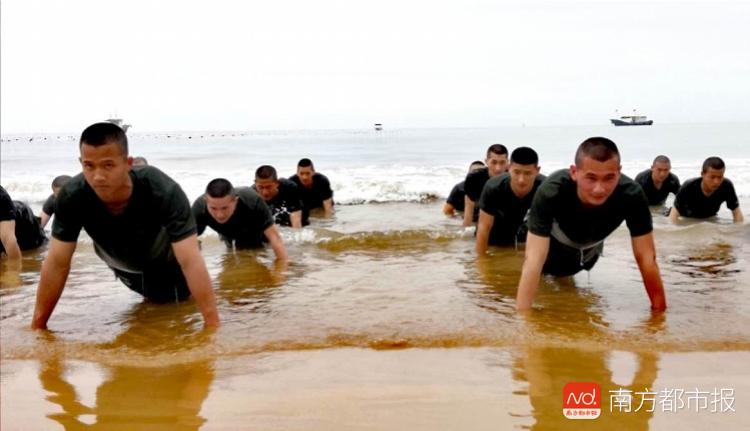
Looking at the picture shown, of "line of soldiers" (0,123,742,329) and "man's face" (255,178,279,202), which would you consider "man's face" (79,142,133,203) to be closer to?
"line of soldiers" (0,123,742,329)

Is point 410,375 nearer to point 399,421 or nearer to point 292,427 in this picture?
point 399,421

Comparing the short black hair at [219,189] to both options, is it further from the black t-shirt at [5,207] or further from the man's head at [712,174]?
the man's head at [712,174]

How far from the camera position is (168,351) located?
11.7 feet

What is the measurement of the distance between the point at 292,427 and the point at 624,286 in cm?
367

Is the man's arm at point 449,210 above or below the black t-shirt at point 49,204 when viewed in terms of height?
below

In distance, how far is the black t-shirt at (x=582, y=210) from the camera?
13.9 ft

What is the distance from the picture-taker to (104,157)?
3717 millimetres

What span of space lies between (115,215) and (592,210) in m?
3.34

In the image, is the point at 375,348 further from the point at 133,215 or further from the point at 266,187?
the point at 266,187

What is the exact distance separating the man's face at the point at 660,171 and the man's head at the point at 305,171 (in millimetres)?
6080

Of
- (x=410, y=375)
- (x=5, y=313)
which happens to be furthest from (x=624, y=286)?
(x=5, y=313)

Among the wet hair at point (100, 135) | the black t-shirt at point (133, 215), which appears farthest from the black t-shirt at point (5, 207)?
the wet hair at point (100, 135)

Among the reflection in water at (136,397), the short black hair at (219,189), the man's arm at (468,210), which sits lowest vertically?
the reflection in water at (136,397)

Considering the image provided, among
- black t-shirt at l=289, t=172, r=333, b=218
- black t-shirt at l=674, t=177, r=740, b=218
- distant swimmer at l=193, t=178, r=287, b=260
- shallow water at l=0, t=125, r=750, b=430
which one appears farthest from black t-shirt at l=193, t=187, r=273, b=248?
black t-shirt at l=674, t=177, r=740, b=218
